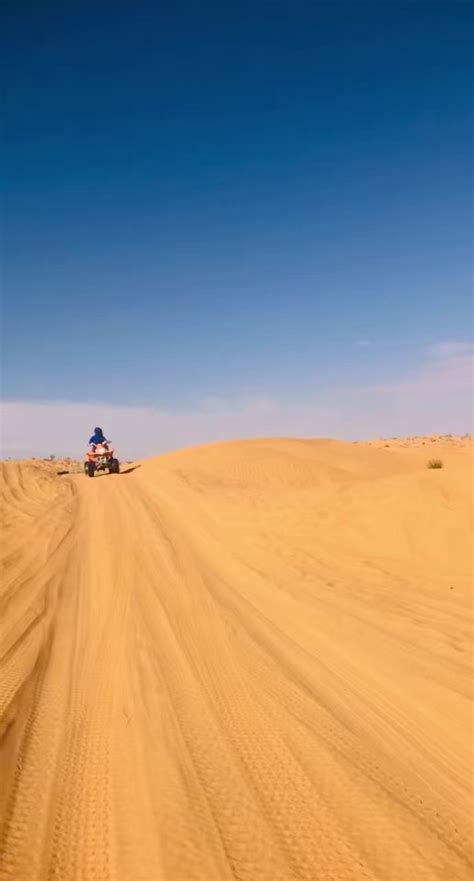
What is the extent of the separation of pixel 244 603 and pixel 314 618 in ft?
3.19

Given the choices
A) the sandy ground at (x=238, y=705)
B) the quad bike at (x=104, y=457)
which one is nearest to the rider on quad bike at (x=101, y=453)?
the quad bike at (x=104, y=457)

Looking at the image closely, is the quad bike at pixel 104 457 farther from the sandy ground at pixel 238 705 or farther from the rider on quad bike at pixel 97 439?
the sandy ground at pixel 238 705

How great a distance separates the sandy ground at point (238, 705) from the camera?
2783 millimetres

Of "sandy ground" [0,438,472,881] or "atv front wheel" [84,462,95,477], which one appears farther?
"atv front wheel" [84,462,95,477]

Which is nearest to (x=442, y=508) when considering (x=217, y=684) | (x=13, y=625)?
(x=217, y=684)

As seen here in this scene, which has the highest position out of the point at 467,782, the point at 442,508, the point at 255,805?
the point at 442,508

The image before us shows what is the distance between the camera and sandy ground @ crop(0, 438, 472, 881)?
9.13ft

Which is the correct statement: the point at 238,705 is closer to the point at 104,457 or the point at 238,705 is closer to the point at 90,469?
the point at 90,469

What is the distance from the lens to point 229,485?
1950cm

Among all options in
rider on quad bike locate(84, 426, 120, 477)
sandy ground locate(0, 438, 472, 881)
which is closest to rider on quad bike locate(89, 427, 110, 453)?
rider on quad bike locate(84, 426, 120, 477)

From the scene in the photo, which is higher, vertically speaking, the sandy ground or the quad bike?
the quad bike

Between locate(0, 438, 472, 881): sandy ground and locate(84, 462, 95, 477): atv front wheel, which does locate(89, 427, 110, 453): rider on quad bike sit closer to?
locate(84, 462, 95, 477): atv front wheel

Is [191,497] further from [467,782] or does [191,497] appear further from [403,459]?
[403,459]

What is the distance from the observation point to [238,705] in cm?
425
